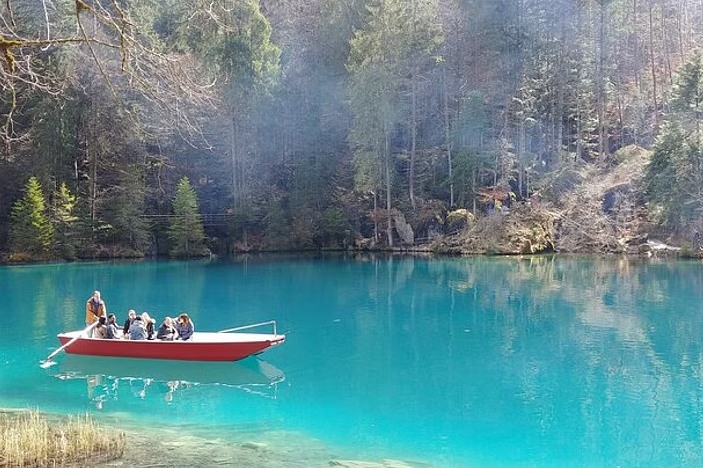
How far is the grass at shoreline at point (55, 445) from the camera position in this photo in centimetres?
913

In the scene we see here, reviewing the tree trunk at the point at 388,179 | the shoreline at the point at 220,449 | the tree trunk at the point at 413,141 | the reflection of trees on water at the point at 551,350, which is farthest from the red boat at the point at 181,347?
the tree trunk at the point at 413,141

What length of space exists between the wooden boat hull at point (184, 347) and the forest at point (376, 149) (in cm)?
2826

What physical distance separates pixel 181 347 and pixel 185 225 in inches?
1231

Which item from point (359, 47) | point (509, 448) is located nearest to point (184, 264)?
point (359, 47)

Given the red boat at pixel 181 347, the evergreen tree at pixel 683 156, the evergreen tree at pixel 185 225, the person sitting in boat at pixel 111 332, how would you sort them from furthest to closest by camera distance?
1. the evergreen tree at pixel 185 225
2. the evergreen tree at pixel 683 156
3. the person sitting in boat at pixel 111 332
4. the red boat at pixel 181 347

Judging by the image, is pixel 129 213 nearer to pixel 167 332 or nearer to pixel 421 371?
pixel 167 332

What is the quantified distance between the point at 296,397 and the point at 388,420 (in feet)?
8.02

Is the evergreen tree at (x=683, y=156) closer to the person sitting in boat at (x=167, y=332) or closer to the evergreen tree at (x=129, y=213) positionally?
the evergreen tree at (x=129, y=213)

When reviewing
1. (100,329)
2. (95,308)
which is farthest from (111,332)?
(95,308)

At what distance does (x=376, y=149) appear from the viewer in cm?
4862

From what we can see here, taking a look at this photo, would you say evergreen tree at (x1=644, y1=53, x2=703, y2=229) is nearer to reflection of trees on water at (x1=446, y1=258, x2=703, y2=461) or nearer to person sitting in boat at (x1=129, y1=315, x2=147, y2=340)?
reflection of trees on water at (x1=446, y1=258, x2=703, y2=461)

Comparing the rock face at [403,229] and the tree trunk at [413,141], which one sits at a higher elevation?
the tree trunk at [413,141]

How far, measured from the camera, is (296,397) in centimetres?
1430

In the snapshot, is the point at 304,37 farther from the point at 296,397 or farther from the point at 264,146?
the point at 296,397
